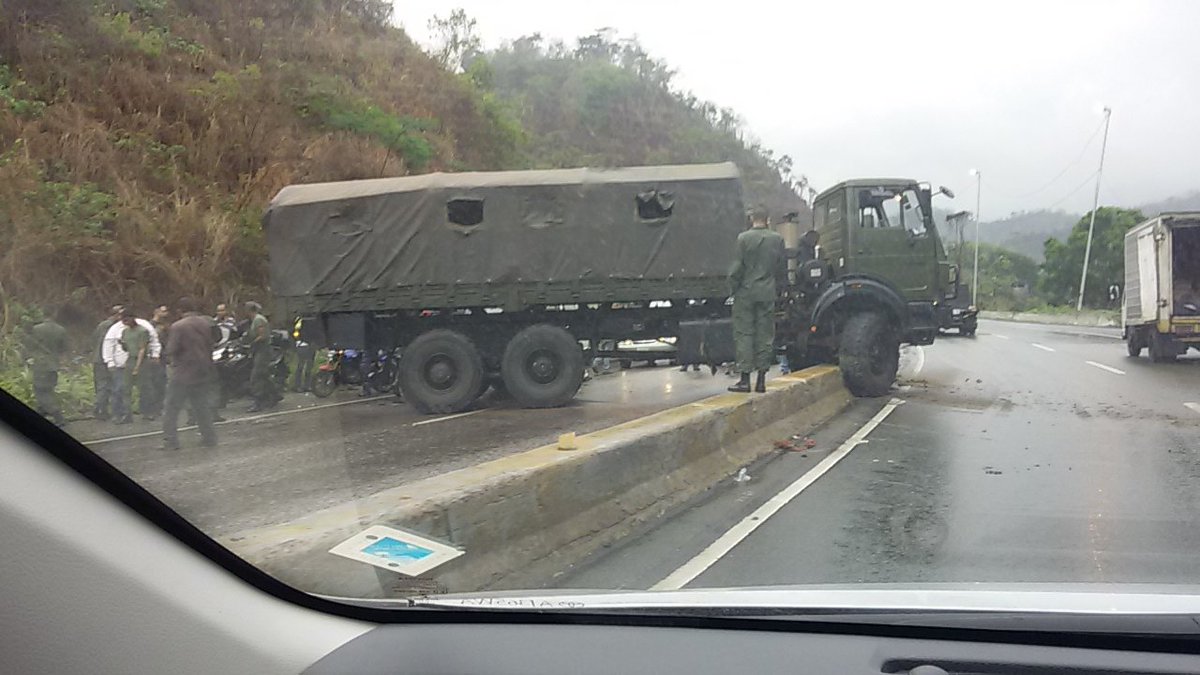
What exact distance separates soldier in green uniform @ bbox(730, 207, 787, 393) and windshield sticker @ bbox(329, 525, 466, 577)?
6.56 m

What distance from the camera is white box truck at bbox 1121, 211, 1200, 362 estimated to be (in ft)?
32.9

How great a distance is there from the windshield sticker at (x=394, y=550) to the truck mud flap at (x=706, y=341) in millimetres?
7799

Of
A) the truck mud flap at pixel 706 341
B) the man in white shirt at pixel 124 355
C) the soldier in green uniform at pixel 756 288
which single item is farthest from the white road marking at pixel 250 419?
the soldier in green uniform at pixel 756 288

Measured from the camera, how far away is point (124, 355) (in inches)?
162

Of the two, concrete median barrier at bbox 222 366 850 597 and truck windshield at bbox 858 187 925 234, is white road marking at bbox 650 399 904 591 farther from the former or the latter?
truck windshield at bbox 858 187 925 234

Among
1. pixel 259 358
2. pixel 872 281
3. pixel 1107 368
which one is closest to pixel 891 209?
pixel 872 281

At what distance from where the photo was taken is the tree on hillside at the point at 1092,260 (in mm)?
7660

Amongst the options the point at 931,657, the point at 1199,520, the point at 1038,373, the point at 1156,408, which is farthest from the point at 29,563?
the point at 1038,373

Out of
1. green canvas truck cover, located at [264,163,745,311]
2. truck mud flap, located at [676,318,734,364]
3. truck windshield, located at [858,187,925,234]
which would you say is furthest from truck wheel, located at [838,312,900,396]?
green canvas truck cover, located at [264,163,745,311]

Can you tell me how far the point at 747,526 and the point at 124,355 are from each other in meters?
3.53

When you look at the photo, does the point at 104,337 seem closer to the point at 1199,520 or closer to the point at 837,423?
the point at 1199,520

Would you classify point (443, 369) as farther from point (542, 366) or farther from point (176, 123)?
point (176, 123)

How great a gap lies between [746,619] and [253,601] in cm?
137

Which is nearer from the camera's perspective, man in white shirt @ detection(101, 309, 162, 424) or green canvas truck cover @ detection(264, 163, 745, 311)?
man in white shirt @ detection(101, 309, 162, 424)
